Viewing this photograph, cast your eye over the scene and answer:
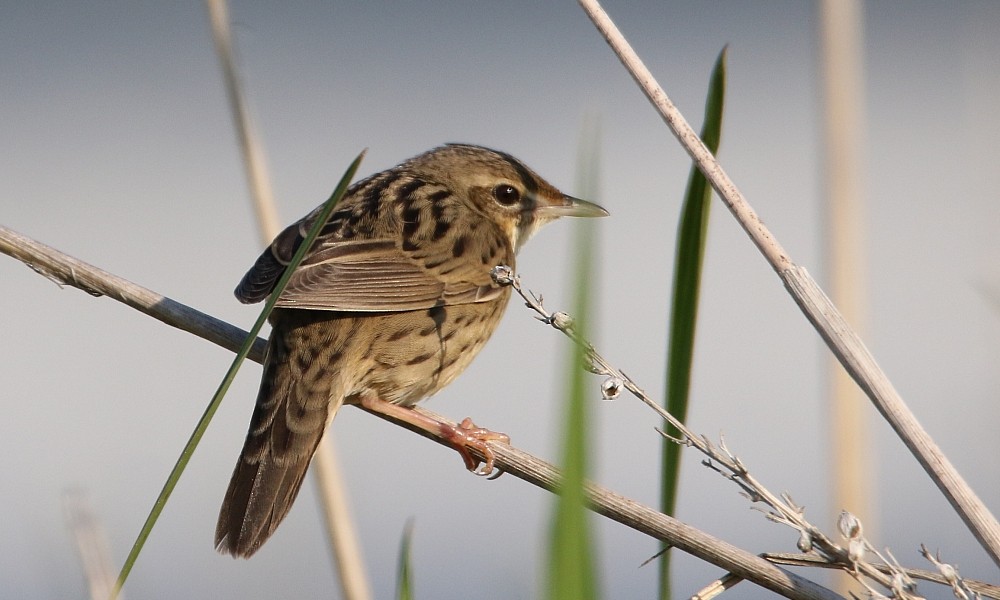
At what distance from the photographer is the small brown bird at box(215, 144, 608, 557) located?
2.67 metres

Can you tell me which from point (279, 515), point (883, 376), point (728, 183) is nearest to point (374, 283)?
point (279, 515)

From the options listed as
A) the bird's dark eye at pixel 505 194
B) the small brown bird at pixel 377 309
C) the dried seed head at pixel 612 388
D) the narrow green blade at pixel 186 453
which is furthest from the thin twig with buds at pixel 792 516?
the bird's dark eye at pixel 505 194

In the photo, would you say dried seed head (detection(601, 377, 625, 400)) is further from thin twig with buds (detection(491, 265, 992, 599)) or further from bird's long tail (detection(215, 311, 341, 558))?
bird's long tail (detection(215, 311, 341, 558))

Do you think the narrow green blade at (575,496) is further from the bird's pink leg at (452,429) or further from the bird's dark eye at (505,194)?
the bird's dark eye at (505,194)

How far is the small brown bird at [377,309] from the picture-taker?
2.67 metres

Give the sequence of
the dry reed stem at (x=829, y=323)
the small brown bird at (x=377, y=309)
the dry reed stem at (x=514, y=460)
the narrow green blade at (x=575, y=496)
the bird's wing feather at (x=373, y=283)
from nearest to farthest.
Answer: the narrow green blade at (x=575, y=496) → the dry reed stem at (x=829, y=323) → the dry reed stem at (x=514, y=460) → the small brown bird at (x=377, y=309) → the bird's wing feather at (x=373, y=283)

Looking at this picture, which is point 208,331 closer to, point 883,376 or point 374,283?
point 374,283

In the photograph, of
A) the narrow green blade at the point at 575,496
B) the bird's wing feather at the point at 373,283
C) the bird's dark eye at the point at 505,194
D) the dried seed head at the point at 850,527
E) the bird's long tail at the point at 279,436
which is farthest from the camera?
the bird's dark eye at the point at 505,194

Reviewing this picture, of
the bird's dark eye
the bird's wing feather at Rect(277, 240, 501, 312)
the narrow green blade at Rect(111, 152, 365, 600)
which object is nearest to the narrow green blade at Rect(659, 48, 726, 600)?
the narrow green blade at Rect(111, 152, 365, 600)

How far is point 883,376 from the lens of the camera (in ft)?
6.07

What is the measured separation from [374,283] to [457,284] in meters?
0.35

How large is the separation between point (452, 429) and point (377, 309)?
44cm

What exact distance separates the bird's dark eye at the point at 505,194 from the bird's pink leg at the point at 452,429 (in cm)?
99

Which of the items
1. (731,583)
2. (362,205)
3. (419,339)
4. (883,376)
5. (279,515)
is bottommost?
(731,583)
